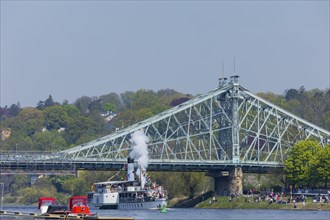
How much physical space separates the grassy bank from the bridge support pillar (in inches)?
100

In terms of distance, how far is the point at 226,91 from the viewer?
606 feet

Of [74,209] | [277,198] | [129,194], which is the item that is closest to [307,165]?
[277,198]

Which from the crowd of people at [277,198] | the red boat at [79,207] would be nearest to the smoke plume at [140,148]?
the crowd of people at [277,198]

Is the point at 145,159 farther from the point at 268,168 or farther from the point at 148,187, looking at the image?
the point at 268,168

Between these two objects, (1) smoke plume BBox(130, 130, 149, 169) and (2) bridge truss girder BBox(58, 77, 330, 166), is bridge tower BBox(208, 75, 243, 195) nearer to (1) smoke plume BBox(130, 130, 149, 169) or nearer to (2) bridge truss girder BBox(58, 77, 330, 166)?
(2) bridge truss girder BBox(58, 77, 330, 166)

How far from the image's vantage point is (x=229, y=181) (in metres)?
170

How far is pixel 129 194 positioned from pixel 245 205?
17.0 m

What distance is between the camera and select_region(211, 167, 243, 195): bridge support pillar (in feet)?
554

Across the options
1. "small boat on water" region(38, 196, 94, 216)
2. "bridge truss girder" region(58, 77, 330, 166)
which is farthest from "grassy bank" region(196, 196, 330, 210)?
"small boat on water" region(38, 196, 94, 216)

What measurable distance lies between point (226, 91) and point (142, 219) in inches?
2862

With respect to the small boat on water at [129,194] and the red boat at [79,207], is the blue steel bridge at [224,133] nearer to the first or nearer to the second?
the small boat on water at [129,194]

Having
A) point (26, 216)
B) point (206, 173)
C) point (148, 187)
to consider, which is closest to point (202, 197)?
point (206, 173)

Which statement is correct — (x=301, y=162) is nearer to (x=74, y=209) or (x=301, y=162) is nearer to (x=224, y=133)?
(x=224, y=133)

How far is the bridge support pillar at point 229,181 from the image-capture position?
169 metres
